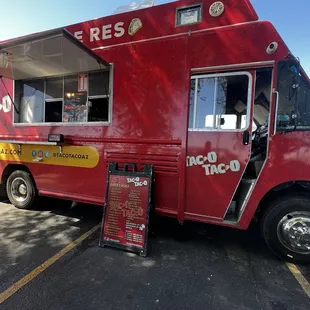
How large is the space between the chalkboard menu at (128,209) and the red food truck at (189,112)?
0.78 ft

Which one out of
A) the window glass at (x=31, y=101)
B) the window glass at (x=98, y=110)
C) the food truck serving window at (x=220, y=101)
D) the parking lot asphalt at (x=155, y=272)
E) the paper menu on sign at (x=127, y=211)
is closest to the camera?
the parking lot asphalt at (x=155, y=272)

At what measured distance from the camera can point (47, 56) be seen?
147 inches

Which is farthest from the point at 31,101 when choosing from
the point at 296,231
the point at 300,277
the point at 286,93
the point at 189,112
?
the point at 300,277

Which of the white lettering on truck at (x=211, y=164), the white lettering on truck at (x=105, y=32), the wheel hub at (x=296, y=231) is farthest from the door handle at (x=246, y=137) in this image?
the white lettering on truck at (x=105, y=32)

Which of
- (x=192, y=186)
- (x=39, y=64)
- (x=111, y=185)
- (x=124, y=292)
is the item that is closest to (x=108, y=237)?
(x=111, y=185)

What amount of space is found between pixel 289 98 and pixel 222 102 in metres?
0.78

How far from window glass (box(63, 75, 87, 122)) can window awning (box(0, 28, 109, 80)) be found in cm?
19

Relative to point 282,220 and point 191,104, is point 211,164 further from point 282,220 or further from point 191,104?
point 282,220

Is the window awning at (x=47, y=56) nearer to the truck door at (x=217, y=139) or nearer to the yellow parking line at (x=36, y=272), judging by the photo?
the truck door at (x=217, y=139)

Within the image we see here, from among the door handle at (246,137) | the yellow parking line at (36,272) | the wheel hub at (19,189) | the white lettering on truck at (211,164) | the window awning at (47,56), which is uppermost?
the window awning at (47,56)

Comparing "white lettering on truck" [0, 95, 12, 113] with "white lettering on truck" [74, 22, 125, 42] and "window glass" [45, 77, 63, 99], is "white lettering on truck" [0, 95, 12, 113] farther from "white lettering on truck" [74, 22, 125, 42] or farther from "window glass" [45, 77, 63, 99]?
"white lettering on truck" [74, 22, 125, 42]

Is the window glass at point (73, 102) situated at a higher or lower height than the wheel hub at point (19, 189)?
higher

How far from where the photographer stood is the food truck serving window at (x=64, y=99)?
4.06 meters

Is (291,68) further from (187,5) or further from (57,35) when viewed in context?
(57,35)
